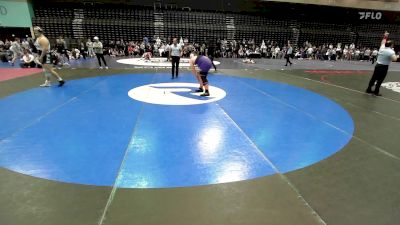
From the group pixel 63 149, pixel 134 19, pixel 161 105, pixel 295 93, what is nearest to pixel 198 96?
pixel 161 105

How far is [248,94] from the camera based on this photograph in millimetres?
7523

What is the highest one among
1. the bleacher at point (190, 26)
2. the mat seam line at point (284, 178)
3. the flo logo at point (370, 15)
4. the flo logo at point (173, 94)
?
the flo logo at point (370, 15)

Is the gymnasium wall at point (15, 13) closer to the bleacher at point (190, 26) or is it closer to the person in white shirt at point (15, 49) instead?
the bleacher at point (190, 26)

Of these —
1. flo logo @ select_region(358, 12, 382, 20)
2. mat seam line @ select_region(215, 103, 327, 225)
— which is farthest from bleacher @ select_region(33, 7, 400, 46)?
mat seam line @ select_region(215, 103, 327, 225)

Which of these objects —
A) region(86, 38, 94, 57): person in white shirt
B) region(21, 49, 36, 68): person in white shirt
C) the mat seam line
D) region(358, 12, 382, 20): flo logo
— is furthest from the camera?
region(358, 12, 382, 20): flo logo

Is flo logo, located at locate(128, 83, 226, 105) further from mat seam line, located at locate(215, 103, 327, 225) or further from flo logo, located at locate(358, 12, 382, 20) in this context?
flo logo, located at locate(358, 12, 382, 20)

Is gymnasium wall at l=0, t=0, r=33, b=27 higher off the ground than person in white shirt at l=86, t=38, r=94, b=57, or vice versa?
gymnasium wall at l=0, t=0, r=33, b=27

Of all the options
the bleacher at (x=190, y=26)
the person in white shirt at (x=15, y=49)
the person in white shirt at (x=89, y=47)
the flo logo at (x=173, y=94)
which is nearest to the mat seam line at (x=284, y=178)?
the flo logo at (x=173, y=94)

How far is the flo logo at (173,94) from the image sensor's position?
645cm

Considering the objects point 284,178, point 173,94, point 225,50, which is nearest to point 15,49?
point 173,94

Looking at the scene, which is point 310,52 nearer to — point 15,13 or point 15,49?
point 15,49

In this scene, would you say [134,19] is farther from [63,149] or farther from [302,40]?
[63,149]

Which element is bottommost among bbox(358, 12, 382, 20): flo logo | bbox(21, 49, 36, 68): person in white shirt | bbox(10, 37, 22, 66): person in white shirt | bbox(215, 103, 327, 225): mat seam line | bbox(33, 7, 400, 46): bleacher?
bbox(215, 103, 327, 225): mat seam line

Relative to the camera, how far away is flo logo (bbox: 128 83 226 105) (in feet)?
21.2
